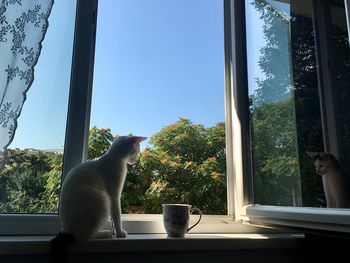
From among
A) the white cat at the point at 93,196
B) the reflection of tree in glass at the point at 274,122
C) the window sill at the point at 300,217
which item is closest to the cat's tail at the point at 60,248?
the white cat at the point at 93,196

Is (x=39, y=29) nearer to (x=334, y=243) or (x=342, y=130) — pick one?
(x=342, y=130)

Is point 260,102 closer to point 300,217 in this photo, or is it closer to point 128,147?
point 300,217

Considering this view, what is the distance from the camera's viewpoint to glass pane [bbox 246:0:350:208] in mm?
1378

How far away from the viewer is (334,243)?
1.30 metres

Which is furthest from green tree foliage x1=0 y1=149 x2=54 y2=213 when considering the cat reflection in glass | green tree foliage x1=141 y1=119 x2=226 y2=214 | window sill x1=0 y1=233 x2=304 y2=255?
the cat reflection in glass

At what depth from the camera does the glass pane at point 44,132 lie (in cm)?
118

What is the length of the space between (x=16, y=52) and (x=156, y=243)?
0.81 meters

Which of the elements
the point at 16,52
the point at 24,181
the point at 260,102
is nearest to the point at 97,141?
the point at 24,181

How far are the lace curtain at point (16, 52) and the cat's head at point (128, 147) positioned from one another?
0.35 m

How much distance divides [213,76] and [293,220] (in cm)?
78

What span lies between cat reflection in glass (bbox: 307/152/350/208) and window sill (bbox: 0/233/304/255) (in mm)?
241

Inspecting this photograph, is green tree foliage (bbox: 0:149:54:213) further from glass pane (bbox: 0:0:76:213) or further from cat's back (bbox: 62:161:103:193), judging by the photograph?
cat's back (bbox: 62:161:103:193)

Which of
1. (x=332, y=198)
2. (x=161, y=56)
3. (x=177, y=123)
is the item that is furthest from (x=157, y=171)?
(x=332, y=198)

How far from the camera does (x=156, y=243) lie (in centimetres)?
114
